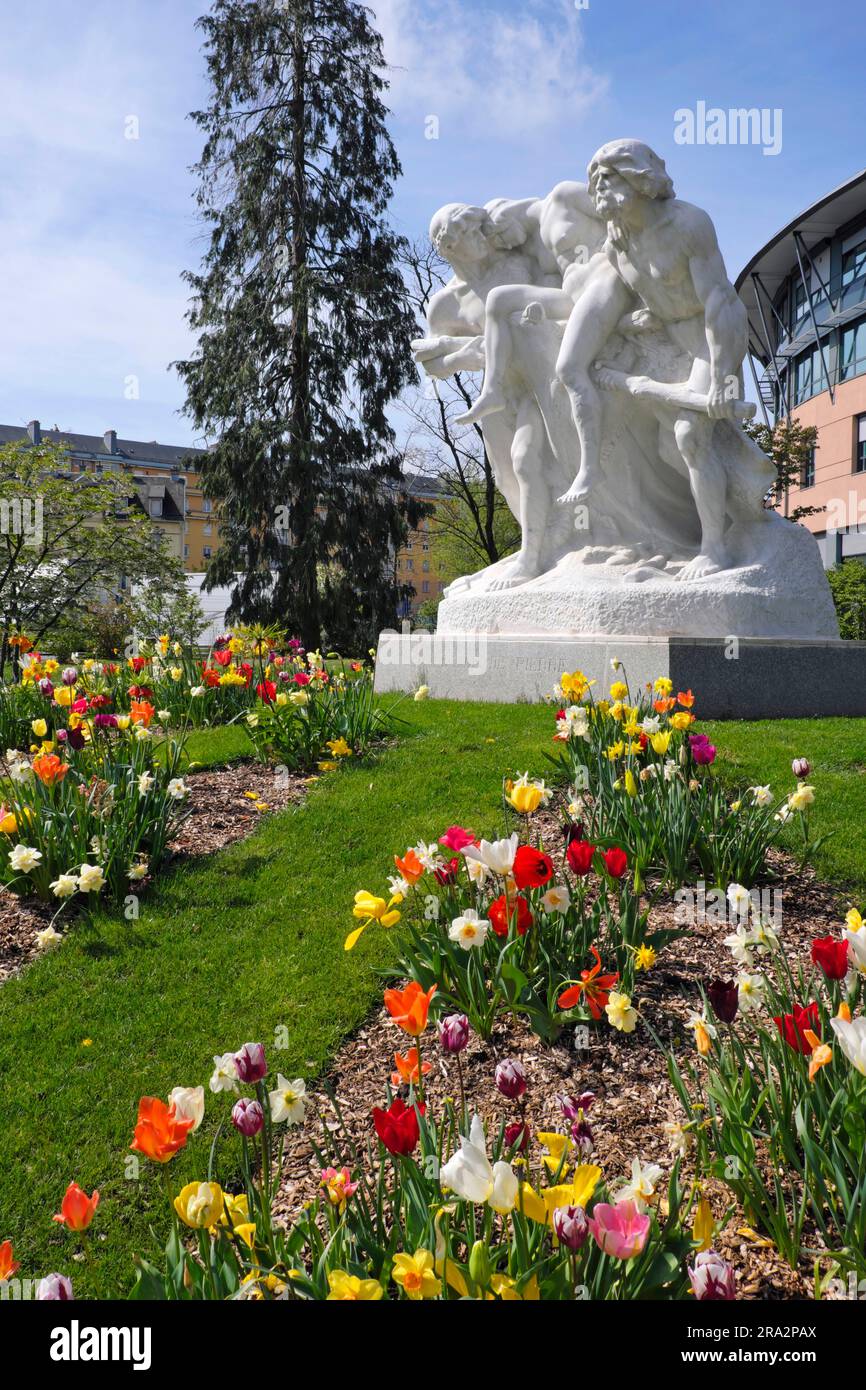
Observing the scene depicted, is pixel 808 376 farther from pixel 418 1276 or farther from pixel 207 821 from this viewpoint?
pixel 418 1276

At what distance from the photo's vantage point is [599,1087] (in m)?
2.60

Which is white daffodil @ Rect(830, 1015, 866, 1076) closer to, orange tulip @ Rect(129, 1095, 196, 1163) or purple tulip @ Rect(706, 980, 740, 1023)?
purple tulip @ Rect(706, 980, 740, 1023)

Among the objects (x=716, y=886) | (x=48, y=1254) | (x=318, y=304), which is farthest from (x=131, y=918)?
(x=318, y=304)

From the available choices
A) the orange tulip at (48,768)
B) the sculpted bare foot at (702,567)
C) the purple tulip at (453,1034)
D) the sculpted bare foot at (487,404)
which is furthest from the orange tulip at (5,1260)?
the sculpted bare foot at (487,404)

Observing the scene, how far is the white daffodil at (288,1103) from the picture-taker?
1677 millimetres

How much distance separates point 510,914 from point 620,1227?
1.26m

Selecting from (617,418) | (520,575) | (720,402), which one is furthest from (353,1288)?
(617,418)

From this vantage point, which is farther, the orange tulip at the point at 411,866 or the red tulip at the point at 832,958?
the orange tulip at the point at 411,866

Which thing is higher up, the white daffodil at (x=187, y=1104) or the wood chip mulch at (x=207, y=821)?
the white daffodil at (x=187, y=1104)

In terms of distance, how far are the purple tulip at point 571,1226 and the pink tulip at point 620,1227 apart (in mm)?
23

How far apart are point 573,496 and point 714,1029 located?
6.77 metres

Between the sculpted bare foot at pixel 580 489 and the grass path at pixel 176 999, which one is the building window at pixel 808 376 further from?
the grass path at pixel 176 999

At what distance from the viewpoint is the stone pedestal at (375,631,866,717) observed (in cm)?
675

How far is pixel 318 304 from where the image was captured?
67.9 ft
